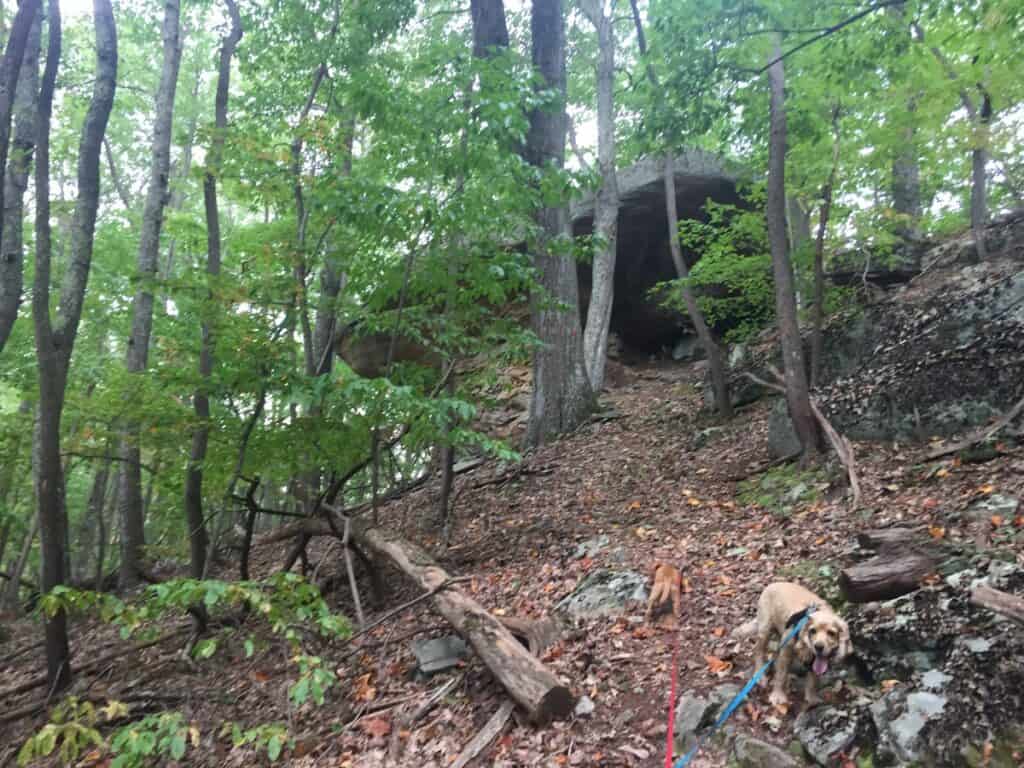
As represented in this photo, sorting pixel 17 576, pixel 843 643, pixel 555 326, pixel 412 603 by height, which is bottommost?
pixel 17 576

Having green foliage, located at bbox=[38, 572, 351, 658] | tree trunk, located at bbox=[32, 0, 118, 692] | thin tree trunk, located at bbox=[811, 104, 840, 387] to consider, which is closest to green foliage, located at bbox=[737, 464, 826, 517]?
thin tree trunk, located at bbox=[811, 104, 840, 387]

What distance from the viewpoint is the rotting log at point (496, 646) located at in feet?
12.2

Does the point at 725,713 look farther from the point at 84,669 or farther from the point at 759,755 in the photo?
the point at 84,669

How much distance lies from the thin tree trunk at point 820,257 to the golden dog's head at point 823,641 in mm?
5132

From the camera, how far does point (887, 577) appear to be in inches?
145

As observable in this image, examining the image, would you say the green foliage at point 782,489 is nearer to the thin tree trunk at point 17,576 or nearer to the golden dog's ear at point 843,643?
the golden dog's ear at point 843,643

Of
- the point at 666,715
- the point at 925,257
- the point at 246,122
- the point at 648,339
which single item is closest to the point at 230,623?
the point at 666,715

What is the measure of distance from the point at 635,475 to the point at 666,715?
4.53m

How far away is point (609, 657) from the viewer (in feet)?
13.9

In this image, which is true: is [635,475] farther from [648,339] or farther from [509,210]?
[648,339]

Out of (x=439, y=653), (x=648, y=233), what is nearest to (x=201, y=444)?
(x=439, y=653)

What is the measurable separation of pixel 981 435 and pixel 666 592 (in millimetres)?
3124

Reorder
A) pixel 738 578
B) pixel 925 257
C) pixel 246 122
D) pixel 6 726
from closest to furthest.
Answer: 1. pixel 738 578
2. pixel 6 726
3. pixel 246 122
4. pixel 925 257

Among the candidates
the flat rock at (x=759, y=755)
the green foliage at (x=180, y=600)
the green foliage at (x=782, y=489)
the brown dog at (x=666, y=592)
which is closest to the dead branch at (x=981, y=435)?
the green foliage at (x=782, y=489)
